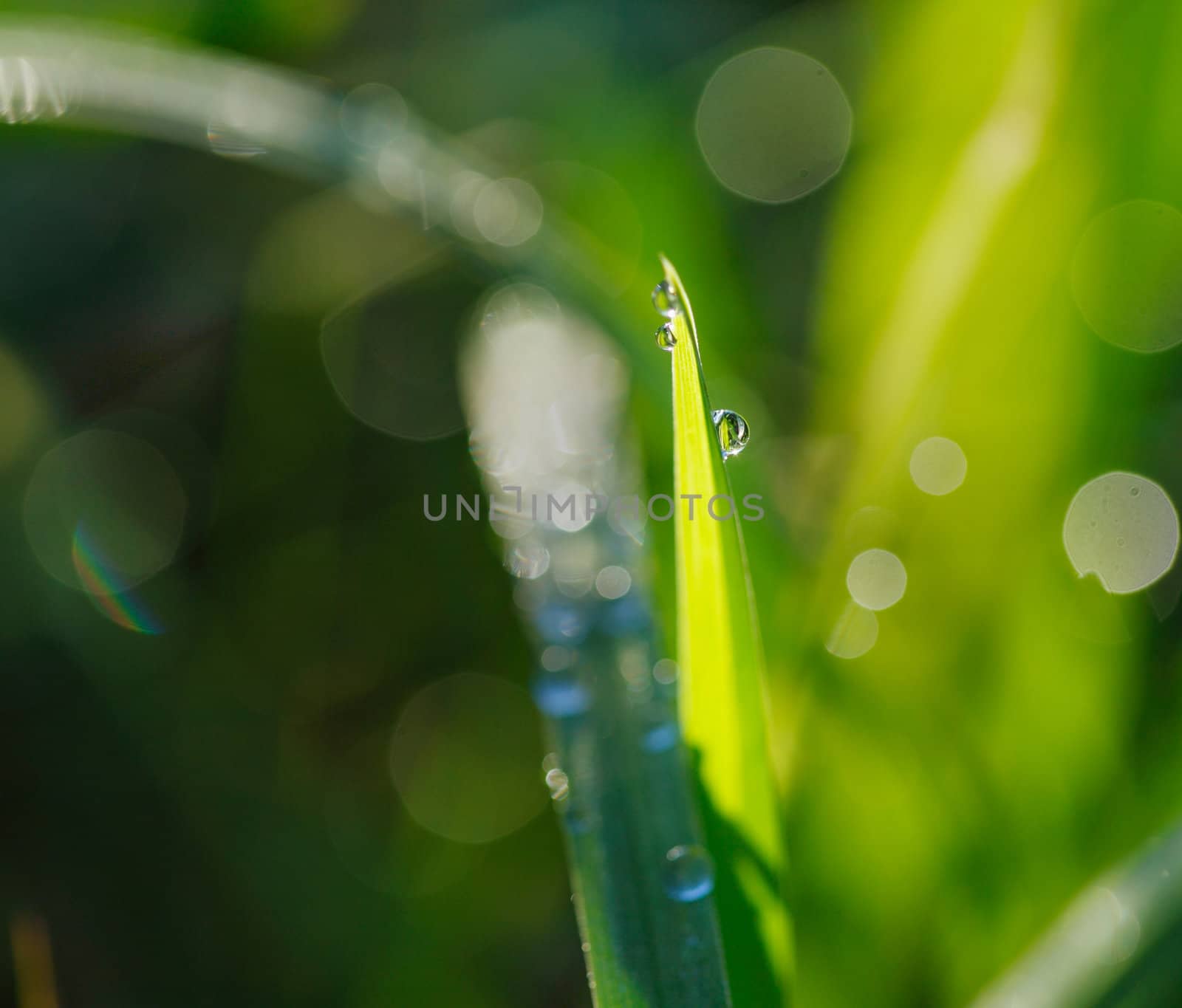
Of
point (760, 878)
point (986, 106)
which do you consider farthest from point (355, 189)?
point (760, 878)

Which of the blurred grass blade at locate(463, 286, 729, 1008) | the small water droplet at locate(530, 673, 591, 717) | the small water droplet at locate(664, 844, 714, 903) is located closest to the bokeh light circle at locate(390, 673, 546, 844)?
the blurred grass blade at locate(463, 286, 729, 1008)

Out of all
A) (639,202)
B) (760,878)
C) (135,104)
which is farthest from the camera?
(639,202)

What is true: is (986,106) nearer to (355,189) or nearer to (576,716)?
(355,189)

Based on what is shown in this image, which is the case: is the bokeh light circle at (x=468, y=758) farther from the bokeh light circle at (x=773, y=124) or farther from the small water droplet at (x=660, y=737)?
the bokeh light circle at (x=773, y=124)

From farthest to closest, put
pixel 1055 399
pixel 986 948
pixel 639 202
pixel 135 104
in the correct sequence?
pixel 639 202 → pixel 135 104 → pixel 1055 399 → pixel 986 948

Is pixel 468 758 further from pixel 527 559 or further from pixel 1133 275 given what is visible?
pixel 1133 275

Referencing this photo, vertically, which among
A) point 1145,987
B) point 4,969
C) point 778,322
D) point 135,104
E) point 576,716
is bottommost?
point 4,969

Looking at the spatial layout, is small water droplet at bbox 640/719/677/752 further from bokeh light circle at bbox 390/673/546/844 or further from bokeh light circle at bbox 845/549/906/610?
bokeh light circle at bbox 390/673/546/844
